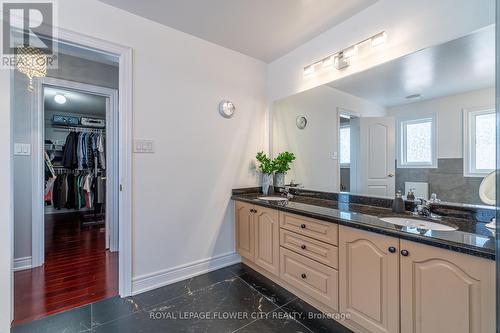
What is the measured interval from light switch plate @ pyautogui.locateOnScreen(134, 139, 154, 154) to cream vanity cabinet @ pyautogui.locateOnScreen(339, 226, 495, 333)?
5.62 feet

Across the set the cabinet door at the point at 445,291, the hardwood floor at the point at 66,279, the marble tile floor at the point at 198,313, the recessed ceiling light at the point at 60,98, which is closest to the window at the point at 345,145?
the cabinet door at the point at 445,291

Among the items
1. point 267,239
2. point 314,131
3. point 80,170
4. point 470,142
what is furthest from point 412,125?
point 80,170

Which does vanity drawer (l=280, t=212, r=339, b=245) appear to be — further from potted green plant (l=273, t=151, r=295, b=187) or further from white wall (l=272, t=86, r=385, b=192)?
potted green plant (l=273, t=151, r=295, b=187)

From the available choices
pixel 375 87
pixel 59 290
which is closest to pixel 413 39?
pixel 375 87

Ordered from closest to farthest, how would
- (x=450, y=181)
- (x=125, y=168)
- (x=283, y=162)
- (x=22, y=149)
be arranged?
(x=450, y=181)
(x=125, y=168)
(x=22, y=149)
(x=283, y=162)

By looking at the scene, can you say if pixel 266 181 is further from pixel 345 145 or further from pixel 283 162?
pixel 345 145

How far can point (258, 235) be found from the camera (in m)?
2.24

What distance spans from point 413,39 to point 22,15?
274 centimetres

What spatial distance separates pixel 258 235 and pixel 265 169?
31.0 inches

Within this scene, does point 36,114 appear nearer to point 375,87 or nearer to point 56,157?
→ point 56,157

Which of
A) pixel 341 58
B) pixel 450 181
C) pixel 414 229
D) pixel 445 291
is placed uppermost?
pixel 341 58

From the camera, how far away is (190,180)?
2303mm

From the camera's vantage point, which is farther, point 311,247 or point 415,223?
point 311,247

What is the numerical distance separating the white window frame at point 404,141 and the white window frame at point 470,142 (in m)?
0.16
